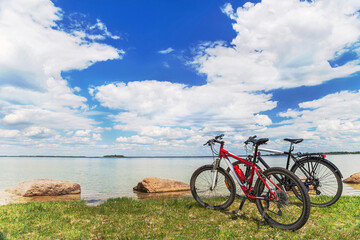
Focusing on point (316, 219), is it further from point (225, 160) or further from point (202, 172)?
point (202, 172)

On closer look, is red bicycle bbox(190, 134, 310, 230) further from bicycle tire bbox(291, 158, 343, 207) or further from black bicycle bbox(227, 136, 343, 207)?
bicycle tire bbox(291, 158, 343, 207)

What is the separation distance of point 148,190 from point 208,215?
11.8 meters

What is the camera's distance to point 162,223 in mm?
6984

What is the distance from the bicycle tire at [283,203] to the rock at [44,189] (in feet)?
54.7

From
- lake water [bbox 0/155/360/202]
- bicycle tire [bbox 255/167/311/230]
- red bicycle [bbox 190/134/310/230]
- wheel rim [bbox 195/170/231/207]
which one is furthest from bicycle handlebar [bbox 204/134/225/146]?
lake water [bbox 0/155/360/202]

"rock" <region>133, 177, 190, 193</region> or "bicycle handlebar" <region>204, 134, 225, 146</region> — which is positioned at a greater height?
"bicycle handlebar" <region>204, 134, 225, 146</region>

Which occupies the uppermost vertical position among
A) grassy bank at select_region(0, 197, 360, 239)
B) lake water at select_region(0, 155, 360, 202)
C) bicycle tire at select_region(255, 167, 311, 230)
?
bicycle tire at select_region(255, 167, 311, 230)

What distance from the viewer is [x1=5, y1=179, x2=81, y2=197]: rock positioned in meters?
17.7

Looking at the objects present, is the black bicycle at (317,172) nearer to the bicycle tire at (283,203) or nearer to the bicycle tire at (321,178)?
the bicycle tire at (321,178)

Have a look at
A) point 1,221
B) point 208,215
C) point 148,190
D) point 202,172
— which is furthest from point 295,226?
point 148,190

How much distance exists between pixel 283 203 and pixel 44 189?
706 inches

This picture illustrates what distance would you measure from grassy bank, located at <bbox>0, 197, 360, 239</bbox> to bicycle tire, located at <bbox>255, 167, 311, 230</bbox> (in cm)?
26

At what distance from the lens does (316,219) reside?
22.5 feet

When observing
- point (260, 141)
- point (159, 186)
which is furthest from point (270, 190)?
point (159, 186)
